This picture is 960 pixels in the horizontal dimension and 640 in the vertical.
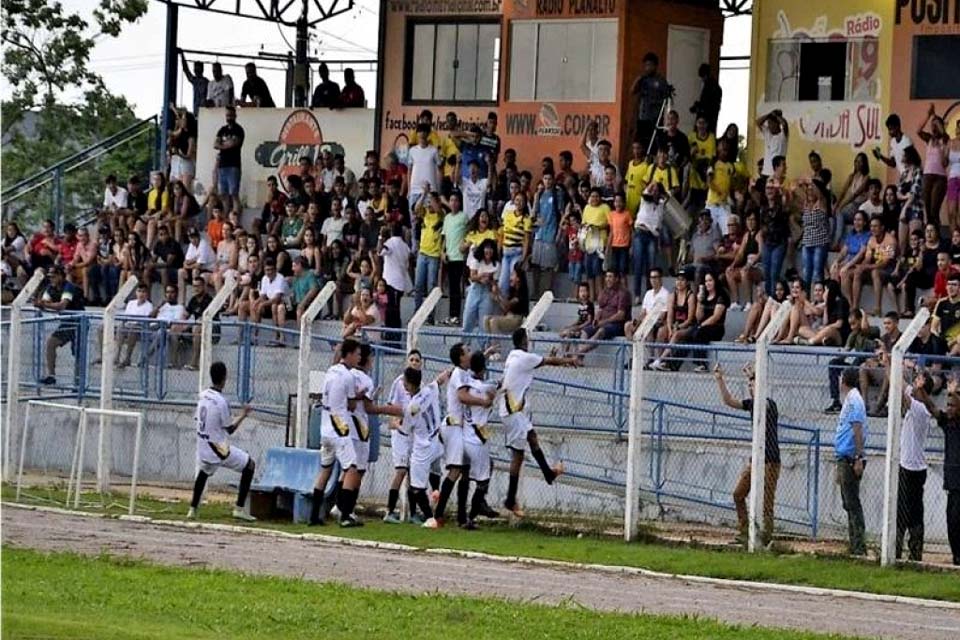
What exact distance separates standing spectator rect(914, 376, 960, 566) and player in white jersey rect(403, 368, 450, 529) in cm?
581

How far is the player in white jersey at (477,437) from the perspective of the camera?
24656 millimetres

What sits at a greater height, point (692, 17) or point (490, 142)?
point (692, 17)

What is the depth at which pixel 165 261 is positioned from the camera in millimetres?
35938

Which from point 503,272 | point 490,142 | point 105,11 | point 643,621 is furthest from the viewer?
point 105,11

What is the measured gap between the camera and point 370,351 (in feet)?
86.8

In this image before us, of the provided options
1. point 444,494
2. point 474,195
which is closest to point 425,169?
point 474,195

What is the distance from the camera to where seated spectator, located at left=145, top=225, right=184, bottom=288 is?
35.7m

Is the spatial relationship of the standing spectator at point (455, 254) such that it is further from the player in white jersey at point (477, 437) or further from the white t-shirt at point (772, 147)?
the player in white jersey at point (477, 437)

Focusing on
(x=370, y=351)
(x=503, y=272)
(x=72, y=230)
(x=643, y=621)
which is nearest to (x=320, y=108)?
(x=72, y=230)

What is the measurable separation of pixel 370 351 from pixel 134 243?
10749 millimetres

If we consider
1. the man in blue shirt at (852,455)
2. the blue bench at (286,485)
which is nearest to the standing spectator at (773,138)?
the blue bench at (286,485)

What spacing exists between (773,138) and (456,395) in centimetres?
968

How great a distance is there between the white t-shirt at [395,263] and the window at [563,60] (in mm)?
4940

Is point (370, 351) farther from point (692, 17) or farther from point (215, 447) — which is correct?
point (692, 17)
